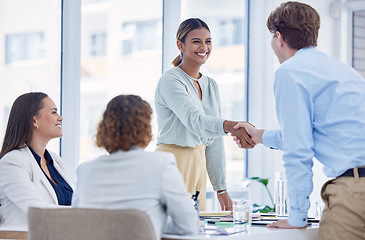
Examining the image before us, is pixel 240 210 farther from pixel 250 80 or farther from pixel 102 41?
pixel 250 80

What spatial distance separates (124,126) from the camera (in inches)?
68.9

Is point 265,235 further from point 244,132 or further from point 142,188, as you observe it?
point 244,132

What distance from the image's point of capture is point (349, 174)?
1.91m

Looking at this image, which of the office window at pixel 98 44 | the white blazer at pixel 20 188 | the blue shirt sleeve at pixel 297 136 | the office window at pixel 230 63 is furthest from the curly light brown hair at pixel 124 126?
the office window at pixel 230 63

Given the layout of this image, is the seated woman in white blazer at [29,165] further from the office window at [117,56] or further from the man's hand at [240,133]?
the office window at [117,56]

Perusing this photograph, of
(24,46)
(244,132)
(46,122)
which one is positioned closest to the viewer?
(46,122)

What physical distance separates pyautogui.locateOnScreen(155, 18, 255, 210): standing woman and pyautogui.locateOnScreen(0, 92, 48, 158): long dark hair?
2.16 ft

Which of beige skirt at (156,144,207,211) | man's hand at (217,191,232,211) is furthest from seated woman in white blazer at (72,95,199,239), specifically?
man's hand at (217,191,232,211)

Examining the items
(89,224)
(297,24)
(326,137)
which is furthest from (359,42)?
(89,224)

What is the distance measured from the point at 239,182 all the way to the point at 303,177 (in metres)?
2.86

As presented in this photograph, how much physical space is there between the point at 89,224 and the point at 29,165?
2.98 feet

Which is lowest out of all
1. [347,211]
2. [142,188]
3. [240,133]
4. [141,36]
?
[347,211]

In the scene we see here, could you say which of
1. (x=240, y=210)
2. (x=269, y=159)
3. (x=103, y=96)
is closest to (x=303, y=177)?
(x=240, y=210)

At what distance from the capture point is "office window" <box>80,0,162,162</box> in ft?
12.0
